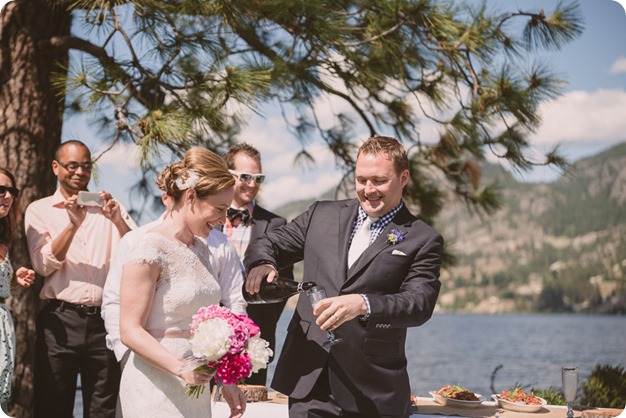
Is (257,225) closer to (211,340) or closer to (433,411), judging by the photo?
(433,411)

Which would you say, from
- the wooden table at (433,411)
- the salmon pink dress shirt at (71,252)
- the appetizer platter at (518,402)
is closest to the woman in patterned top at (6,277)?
the salmon pink dress shirt at (71,252)

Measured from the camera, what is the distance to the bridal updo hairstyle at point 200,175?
7.82ft

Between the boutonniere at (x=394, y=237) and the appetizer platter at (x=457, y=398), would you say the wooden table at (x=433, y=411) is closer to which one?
the appetizer platter at (x=457, y=398)

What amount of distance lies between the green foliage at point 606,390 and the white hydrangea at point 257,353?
490 cm

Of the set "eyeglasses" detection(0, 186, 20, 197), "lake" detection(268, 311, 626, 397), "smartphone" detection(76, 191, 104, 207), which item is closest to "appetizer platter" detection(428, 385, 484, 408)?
"smartphone" detection(76, 191, 104, 207)

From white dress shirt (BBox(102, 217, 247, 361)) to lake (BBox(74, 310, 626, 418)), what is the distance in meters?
20.2

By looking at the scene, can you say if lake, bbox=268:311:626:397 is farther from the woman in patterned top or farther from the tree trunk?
the woman in patterned top

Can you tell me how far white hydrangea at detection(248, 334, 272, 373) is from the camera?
7.44ft

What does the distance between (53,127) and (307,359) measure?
3.27 metres

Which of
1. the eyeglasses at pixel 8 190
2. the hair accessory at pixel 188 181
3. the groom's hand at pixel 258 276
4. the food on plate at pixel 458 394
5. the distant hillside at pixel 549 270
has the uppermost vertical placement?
the distant hillside at pixel 549 270

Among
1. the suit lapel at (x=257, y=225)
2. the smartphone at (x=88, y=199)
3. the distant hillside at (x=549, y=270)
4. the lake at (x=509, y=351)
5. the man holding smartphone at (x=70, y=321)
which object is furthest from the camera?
the distant hillside at (x=549, y=270)

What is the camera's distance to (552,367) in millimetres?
64000

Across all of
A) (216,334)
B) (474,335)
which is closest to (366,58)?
(216,334)

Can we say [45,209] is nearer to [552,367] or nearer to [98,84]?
[98,84]
